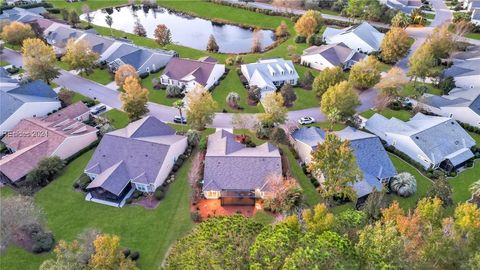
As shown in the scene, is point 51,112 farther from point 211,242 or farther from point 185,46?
point 211,242

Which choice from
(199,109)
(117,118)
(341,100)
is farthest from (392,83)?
(117,118)

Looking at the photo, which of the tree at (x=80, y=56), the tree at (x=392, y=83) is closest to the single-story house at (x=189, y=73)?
the tree at (x=80, y=56)

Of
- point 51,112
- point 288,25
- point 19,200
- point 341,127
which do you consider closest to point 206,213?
point 19,200

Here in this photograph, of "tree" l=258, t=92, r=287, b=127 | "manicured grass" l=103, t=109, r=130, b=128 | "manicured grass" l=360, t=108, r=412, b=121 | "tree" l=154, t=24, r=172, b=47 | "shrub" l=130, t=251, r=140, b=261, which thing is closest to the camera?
"shrub" l=130, t=251, r=140, b=261

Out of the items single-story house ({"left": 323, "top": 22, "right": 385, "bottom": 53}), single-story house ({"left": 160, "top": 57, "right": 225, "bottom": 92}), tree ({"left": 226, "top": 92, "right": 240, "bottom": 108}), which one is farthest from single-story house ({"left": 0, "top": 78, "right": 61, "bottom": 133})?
single-story house ({"left": 323, "top": 22, "right": 385, "bottom": 53})

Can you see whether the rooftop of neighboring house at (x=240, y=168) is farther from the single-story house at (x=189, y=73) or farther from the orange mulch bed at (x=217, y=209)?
the single-story house at (x=189, y=73)

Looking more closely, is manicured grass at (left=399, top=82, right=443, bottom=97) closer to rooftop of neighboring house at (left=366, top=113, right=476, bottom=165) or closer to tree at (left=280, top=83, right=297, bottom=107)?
rooftop of neighboring house at (left=366, top=113, right=476, bottom=165)
